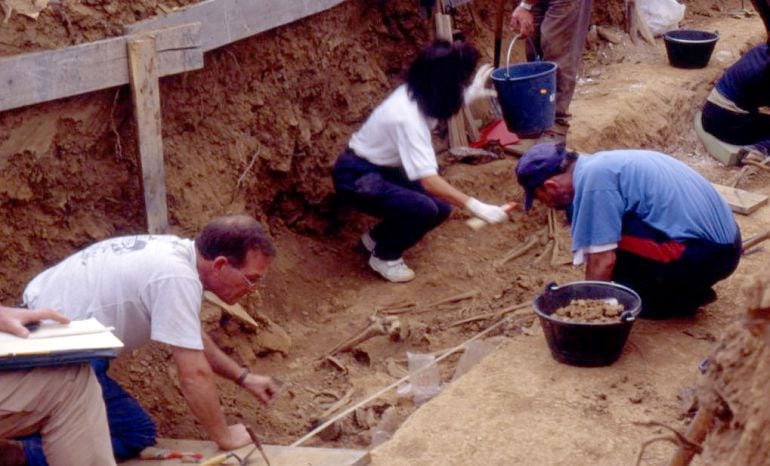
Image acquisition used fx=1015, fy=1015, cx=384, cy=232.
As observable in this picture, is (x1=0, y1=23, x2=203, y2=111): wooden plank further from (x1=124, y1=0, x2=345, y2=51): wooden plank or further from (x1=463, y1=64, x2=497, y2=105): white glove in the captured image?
(x1=463, y1=64, x2=497, y2=105): white glove

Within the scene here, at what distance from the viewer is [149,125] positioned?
20.0 ft

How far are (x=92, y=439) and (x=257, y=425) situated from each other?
201 cm

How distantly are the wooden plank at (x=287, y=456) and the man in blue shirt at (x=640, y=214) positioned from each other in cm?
166

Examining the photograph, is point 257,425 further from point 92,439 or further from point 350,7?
point 350,7

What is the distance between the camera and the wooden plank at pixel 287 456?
15.1 feet

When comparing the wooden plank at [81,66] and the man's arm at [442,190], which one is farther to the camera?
the man's arm at [442,190]

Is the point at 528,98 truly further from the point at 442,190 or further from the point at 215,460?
the point at 215,460

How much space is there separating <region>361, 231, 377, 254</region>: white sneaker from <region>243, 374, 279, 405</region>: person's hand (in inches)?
119

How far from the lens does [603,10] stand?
11.6 m

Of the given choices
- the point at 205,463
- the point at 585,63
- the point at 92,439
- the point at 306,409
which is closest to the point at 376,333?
the point at 306,409

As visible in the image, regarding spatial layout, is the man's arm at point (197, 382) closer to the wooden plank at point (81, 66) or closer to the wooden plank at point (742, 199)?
the wooden plank at point (81, 66)

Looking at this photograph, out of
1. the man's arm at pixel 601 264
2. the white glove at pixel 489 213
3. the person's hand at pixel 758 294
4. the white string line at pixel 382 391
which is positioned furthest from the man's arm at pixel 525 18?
the person's hand at pixel 758 294

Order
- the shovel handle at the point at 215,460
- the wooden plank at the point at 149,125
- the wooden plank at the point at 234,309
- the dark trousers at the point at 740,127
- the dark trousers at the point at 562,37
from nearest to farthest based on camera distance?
the shovel handle at the point at 215,460 < the wooden plank at the point at 149,125 < the wooden plank at the point at 234,309 < the dark trousers at the point at 562,37 < the dark trousers at the point at 740,127

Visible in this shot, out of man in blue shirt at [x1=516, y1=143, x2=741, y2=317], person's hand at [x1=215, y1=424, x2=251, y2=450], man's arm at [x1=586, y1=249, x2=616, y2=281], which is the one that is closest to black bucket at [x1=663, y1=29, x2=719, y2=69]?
man in blue shirt at [x1=516, y1=143, x2=741, y2=317]
